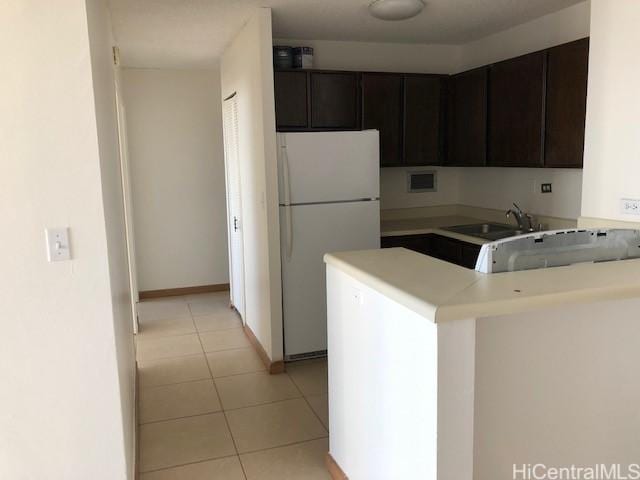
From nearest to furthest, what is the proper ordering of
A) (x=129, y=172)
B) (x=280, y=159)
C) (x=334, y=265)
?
(x=334, y=265), (x=280, y=159), (x=129, y=172)

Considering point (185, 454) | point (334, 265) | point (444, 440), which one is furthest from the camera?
point (185, 454)

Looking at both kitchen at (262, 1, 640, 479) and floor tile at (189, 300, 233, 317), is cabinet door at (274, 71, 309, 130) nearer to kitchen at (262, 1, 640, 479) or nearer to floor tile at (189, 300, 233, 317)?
kitchen at (262, 1, 640, 479)

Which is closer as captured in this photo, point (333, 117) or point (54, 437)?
point (54, 437)

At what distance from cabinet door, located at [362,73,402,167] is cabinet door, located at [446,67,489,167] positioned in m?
0.46

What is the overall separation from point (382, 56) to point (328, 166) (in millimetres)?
1373

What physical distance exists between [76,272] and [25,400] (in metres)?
0.47

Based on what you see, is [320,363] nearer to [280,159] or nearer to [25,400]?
[280,159]

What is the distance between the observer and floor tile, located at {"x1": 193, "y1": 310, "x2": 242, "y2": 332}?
4785 mm

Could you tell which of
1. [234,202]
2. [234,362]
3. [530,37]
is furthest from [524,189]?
[234,362]

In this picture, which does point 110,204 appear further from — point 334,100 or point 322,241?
point 334,100

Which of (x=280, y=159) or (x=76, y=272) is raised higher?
(x=280, y=159)

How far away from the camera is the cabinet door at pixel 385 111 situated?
4191 millimetres

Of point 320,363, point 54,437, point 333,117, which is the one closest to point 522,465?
point 54,437

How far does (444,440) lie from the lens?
1565 mm
